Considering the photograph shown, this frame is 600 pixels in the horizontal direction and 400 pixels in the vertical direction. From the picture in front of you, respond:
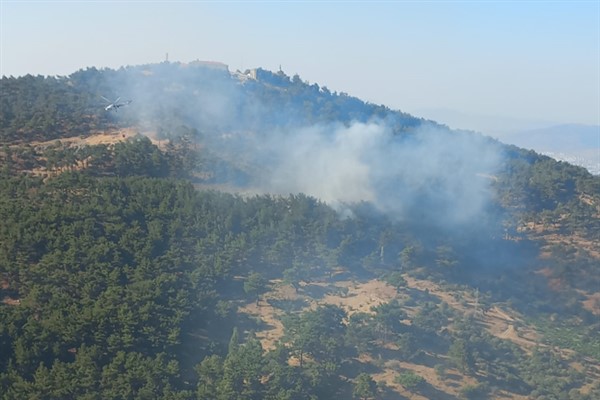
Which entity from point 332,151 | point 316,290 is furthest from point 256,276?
point 332,151

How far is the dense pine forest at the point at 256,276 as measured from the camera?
32.5m

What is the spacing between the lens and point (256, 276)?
1678 inches

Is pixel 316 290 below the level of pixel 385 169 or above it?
below

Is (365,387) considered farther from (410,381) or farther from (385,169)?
(385,169)

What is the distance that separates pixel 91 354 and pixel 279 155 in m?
41.9

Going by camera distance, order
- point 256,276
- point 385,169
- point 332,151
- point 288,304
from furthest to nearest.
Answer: point 332,151
point 385,169
point 256,276
point 288,304

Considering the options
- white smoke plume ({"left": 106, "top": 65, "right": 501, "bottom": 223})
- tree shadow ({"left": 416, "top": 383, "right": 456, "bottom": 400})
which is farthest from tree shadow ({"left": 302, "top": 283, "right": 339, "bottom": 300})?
tree shadow ({"left": 416, "top": 383, "right": 456, "bottom": 400})

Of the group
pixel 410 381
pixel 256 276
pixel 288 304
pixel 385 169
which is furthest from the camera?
pixel 385 169

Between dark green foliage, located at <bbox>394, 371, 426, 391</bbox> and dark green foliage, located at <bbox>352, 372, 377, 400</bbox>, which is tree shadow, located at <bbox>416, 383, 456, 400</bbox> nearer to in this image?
dark green foliage, located at <bbox>394, 371, 426, 391</bbox>

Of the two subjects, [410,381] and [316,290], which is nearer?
[410,381]

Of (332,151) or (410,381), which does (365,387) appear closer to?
(410,381)

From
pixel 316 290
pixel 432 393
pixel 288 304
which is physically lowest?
pixel 432 393

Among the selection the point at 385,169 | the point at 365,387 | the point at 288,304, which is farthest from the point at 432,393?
the point at 385,169

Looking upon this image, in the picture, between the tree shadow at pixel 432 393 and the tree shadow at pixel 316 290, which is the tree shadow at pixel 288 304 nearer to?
the tree shadow at pixel 316 290
